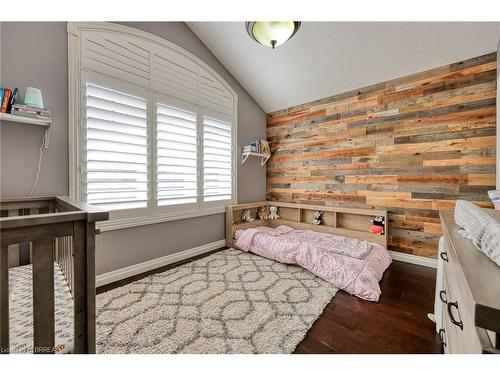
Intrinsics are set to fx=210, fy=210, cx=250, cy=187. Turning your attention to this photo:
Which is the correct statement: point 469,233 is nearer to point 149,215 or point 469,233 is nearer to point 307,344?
point 307,344

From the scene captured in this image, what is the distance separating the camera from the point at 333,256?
2143mm

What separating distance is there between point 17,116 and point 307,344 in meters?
2.42

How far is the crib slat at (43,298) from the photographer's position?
28.6 inches

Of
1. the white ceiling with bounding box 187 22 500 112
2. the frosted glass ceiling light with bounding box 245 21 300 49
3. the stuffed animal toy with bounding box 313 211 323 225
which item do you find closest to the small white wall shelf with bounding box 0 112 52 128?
the frosted glass ceiling light with bounding box 245 21 300 49

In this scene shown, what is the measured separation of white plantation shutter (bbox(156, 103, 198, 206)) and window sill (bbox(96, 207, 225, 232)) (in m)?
0.15

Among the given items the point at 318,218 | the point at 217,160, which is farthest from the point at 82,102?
the point at 318,218

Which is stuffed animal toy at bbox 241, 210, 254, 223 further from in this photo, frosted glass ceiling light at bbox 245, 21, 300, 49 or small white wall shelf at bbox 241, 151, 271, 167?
frosted glass ceiling light at bbox 245, 21, 300, 49

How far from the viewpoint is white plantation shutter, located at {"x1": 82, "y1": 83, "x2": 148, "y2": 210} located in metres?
1.89

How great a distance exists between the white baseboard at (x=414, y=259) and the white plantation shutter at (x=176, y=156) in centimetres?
260

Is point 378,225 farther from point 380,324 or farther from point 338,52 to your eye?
point 338,52

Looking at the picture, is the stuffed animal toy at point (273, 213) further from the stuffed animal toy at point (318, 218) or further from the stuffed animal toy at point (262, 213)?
the stuffed animal toy at point (318, 218)

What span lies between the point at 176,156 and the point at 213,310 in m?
1.70

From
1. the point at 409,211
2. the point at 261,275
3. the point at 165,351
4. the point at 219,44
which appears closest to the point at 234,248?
the point at 261,275

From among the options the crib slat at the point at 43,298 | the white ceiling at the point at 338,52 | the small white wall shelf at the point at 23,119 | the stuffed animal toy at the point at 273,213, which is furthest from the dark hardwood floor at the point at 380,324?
the white ceiling at the point at 338,52
